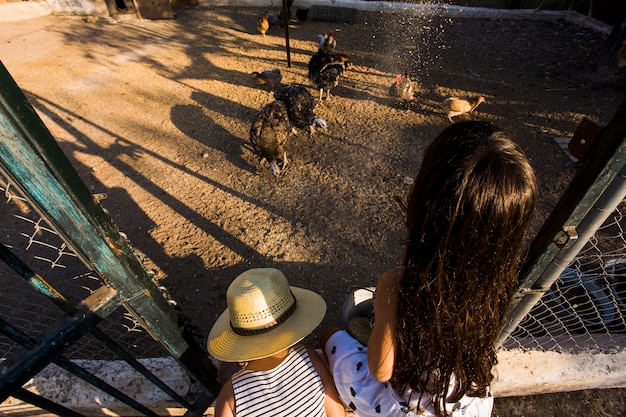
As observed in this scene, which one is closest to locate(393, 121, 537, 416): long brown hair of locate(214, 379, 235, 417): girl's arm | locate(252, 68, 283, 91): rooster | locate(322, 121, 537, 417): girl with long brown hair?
locate(322, 121, 537, 417): girl with long brown hair

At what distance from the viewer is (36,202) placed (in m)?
0.98

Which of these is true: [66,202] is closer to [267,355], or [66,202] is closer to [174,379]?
[267,355]

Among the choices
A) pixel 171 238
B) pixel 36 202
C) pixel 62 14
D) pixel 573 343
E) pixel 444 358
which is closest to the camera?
pixel 36 202

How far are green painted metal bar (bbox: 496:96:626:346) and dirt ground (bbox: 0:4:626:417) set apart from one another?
1.66m

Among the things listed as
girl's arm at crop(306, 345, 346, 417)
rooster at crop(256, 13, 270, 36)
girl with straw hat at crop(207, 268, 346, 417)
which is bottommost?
girl's arm at crop(306, 345, 346, 417)

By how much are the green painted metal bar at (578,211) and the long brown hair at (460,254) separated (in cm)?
23

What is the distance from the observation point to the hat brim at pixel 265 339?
168 centimetres

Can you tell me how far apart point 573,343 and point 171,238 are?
4.11 metres

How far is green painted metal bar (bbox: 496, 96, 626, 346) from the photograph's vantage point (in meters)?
1.09

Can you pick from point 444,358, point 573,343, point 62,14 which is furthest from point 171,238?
point 62,14

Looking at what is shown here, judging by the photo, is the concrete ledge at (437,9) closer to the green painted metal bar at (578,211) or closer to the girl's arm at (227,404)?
the green painted metal bar at (578,211)

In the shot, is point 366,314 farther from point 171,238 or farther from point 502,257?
point 171,238

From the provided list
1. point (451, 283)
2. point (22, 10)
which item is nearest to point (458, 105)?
point (451, 283)

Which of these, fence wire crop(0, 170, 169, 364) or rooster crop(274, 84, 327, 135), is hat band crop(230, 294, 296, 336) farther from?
rooster crop(274, 84, 327, 135)
